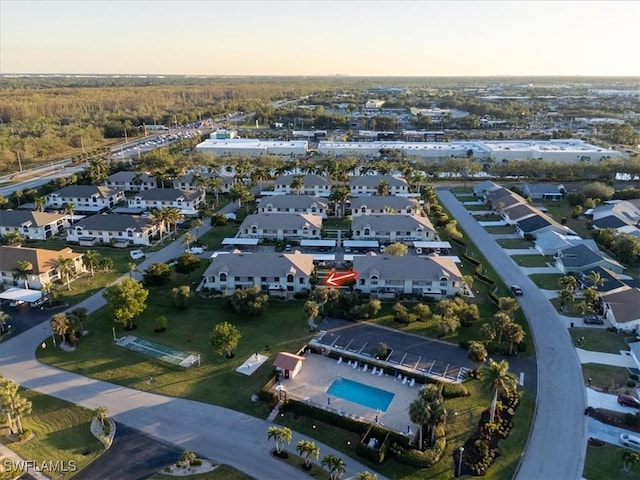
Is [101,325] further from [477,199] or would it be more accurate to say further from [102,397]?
[477,199]

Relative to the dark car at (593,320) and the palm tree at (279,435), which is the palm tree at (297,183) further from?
the palm tree at (279,435)

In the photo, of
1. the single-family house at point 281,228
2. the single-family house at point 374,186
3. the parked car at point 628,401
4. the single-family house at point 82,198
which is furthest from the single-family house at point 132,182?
the parked car at point 628,401

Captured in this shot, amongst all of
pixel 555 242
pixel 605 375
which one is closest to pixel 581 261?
pixel 555 242

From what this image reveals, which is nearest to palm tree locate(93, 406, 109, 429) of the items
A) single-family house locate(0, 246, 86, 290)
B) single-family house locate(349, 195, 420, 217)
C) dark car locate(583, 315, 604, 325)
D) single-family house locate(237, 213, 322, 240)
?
single-family house locate(0, 246, 86, 290)

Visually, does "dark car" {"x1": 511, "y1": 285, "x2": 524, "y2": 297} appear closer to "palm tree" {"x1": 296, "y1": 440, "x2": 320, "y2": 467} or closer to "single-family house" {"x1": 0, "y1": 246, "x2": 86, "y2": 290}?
"palm tree" {"x1": 296, "y1": 440, "x2": 320, "y2": 467}

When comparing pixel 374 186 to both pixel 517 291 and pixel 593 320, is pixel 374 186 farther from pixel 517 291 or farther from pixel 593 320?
pixel 593 320

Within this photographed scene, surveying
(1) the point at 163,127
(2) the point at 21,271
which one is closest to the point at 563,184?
(2) the point at 21,271
